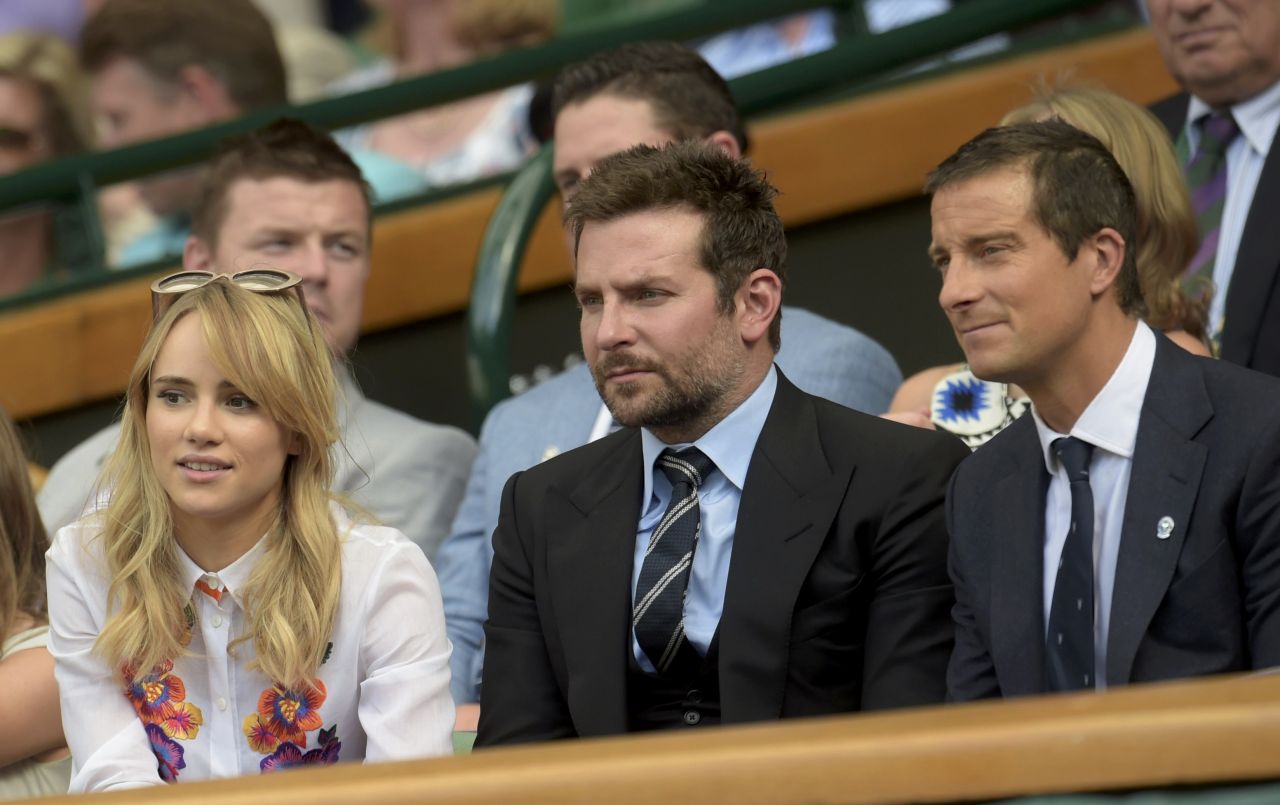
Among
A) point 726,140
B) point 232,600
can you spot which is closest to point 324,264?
point 726,140

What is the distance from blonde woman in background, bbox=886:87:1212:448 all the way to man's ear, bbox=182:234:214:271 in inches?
56.0

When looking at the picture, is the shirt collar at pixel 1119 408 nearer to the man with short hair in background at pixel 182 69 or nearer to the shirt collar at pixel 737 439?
the shirt collar at pixel 737 439

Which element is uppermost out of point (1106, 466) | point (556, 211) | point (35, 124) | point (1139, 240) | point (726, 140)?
point (35, 124)

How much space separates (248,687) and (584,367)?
1098 mm

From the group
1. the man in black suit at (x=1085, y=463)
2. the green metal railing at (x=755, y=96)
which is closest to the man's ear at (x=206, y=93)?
the green metal railing at (x=755, y=96)

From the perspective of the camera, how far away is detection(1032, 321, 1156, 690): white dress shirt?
2283 mm

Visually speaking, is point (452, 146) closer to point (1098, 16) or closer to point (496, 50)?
point (496, 50)

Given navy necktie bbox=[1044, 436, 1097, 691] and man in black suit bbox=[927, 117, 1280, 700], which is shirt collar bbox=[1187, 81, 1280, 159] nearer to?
man in black suit bbox=[927, 117, 1280, 700]

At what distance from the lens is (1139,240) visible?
284cm

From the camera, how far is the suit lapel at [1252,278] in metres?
3.16

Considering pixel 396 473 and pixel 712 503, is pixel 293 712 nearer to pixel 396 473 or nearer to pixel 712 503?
pixel 712 503

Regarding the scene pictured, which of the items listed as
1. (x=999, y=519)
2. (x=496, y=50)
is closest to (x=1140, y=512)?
(x=999, y=519)

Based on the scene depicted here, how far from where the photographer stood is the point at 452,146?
452 cm

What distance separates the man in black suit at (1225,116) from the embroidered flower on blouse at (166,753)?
6.03 ft
